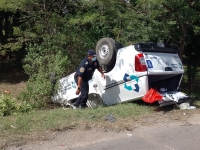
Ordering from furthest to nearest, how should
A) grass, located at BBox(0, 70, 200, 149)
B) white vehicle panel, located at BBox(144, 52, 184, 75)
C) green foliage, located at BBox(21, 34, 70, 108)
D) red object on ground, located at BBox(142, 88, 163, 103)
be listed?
green foliage, located at BBox(21, 34, 70, 108)
white vehicle panel, located at BBox(144, 52, 184, 75)
red object on ground, located at BBox(142, 88, 163, 103)
grass, located at BBox(0, 70, 200, 149)

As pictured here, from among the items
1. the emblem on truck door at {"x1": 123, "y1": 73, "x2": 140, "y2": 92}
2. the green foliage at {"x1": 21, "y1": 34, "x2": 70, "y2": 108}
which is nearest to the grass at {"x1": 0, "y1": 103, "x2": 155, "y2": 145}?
the emblem on truck door at {"x1": 123, "y1": 73, "x2": 140, "y2": 92}

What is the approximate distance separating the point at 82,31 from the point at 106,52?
3.30 meters

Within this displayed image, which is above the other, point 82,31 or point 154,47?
point 82,31

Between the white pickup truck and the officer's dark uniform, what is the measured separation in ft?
0.71

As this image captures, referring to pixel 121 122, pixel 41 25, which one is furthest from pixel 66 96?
pixel 41 25

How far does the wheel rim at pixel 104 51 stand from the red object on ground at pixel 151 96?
4.63 feet

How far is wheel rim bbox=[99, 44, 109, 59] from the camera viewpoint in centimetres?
729

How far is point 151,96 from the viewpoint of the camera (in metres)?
6.46

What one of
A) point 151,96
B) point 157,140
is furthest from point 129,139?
point 151,96

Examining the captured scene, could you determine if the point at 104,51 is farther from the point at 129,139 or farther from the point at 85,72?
the point at 129,139

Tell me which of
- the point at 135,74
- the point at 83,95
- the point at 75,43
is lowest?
the point at 83,95

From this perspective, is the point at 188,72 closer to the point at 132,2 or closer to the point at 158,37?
the point at 158,37

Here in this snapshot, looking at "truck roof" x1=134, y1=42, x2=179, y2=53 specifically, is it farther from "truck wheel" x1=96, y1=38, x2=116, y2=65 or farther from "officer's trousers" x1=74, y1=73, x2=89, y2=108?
"officer's trousers" x1=74, y1=73, x2=89, y2=108

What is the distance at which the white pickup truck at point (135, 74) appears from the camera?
6539 millimetres
